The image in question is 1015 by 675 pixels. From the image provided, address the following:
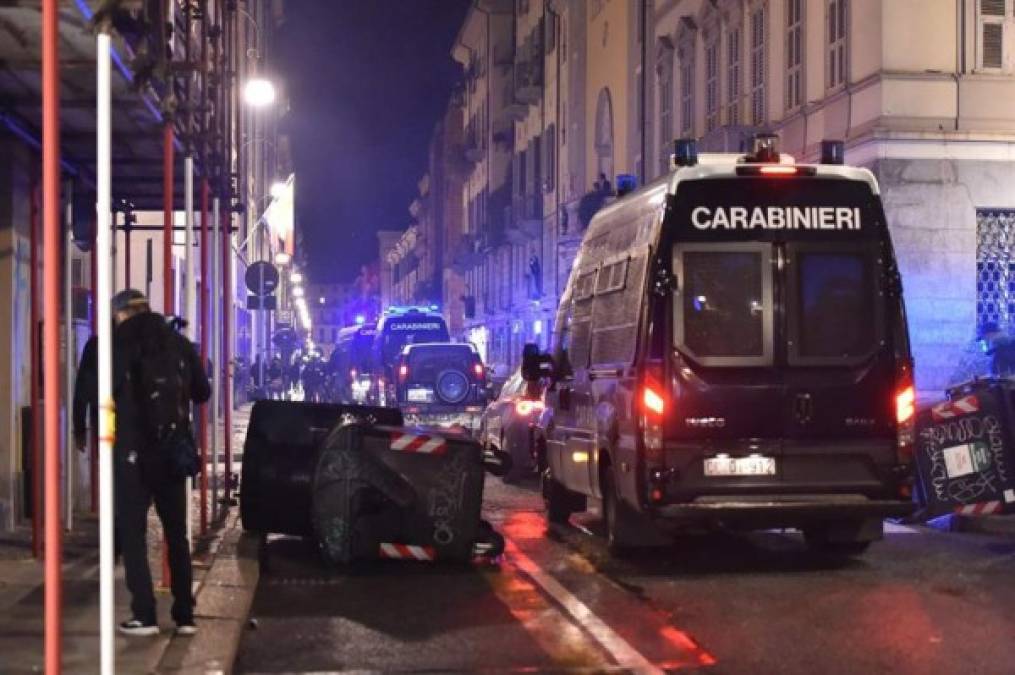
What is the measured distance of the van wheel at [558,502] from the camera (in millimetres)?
13297

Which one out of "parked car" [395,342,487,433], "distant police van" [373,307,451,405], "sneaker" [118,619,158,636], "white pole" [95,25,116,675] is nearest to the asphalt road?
"sneaker" [118,619,158,636]

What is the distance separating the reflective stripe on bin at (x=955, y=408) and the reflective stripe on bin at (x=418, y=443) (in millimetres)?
4917

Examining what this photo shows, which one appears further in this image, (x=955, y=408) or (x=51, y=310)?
(x=955, y=408)

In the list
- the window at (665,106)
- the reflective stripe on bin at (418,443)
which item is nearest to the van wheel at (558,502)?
the reflective stripe on bin at (418,443)

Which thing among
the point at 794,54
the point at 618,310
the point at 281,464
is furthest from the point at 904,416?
the point at 794,54

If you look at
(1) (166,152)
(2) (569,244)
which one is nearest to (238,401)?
(2) (569,244)

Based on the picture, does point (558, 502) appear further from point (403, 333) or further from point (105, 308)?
point (403, 333)

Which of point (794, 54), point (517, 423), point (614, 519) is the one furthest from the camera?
→ point (794, 54)

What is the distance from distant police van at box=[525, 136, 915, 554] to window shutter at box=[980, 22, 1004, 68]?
1032cm

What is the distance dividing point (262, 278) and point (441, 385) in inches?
194

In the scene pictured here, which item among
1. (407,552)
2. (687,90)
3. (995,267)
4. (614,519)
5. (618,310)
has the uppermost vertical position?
(687,90)

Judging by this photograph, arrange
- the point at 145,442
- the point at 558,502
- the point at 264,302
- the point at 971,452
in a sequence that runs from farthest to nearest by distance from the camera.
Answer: the point at 264,302, the point at 558,502, the point at 971,452, the point at 145,442

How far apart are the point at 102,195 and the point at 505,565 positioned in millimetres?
6320

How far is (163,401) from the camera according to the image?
7.25 meters
